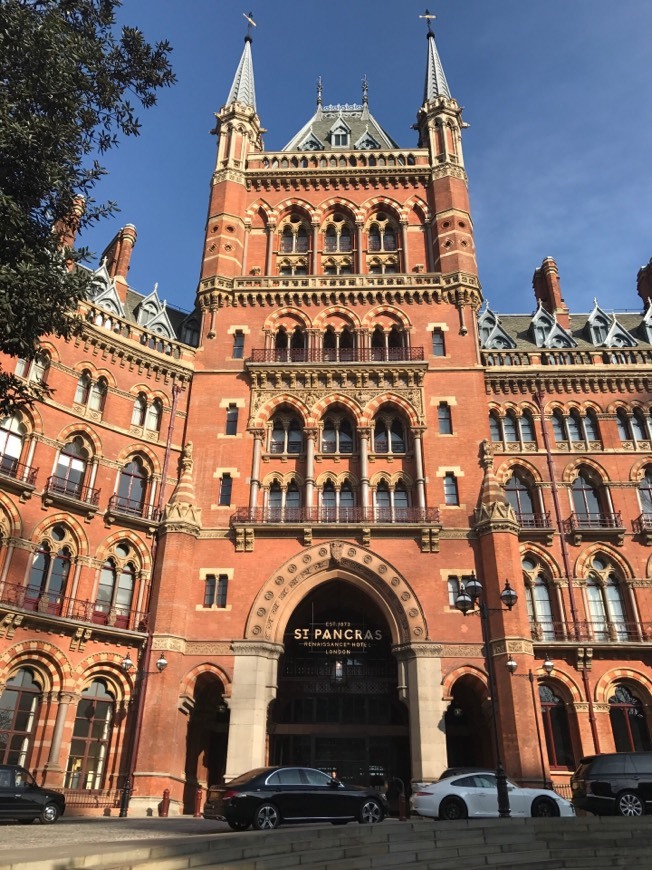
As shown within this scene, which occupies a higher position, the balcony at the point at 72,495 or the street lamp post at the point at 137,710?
the balcony at the point at 72,495

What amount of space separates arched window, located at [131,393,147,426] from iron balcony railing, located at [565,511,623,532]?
2079cm

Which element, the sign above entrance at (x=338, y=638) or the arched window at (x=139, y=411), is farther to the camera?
the arched window at (x=139, y=411)

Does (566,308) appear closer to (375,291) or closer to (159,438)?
(375,291)

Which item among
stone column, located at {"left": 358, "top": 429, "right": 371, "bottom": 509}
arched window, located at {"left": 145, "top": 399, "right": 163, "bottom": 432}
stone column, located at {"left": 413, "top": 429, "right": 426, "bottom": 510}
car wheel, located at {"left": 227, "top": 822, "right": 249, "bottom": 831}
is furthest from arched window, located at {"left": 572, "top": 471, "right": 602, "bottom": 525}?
car wheel, located at {"left": 227, "top": 822, "right": 249, "bottom": 831}

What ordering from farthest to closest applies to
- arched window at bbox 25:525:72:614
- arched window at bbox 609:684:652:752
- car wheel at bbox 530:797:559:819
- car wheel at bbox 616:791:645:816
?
arched window at bbox 609:684:652:752
arched window at bbox 25:525:72:614
car wheel at bbox 530:797:559:819
car wheel at bbox 616:791:645:816

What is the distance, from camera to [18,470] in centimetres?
2822

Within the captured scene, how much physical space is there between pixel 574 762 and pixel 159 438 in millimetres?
23045

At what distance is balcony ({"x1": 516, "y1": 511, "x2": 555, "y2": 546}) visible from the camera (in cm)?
3234

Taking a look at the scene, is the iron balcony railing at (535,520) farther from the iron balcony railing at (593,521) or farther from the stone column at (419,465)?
the stone column at (419,465)

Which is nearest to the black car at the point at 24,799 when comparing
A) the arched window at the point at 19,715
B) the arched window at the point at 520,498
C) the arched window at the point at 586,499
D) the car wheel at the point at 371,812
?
the arched window at the point at 19,715

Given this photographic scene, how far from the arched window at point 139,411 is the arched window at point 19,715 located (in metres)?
11.9

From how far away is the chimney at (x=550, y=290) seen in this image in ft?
136

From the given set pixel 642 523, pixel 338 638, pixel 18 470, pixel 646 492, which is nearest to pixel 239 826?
pixel 338 638

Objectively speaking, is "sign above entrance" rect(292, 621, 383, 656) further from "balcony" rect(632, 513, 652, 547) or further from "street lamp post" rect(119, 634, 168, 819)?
"balcony" rect(632, 513, 652, 547)
